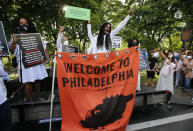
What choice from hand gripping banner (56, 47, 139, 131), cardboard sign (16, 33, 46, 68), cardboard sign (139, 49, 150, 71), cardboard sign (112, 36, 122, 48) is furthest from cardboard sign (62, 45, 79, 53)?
cardboard sign (112, 36, 122, 48)

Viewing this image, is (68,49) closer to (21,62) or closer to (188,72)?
(21,62)

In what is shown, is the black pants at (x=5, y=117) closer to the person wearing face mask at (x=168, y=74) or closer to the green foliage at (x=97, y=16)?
the person wearing face mask at (x=168, y=74)

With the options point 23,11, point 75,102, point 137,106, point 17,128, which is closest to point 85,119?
Result: point 75,102

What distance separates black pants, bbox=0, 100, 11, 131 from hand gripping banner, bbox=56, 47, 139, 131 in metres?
0.68

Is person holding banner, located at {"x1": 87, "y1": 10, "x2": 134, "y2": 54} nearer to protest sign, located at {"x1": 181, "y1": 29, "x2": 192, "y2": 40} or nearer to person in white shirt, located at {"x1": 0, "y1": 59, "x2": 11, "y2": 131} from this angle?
person in white shirt, located at {"x1": 0, "y1": 59, "x2": 11, "y2": 131}

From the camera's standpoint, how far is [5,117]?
1569mm

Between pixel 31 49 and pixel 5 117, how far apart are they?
1542mm

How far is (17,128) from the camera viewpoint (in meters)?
2.11

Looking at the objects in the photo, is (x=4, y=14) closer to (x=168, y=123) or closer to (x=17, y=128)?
(x=17, y=128)

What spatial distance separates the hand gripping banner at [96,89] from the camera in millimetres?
2042

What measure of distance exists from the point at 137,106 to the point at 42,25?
645 cm

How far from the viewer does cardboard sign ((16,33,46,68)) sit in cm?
264

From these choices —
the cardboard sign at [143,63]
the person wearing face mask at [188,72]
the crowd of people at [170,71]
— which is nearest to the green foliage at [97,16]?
the cardboard sign at [143,63]

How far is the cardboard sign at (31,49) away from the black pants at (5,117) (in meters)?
1.28
